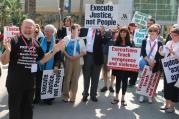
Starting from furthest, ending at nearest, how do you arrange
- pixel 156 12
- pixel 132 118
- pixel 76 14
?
pixel 76 14
pixel 156 12
pixel 132 118

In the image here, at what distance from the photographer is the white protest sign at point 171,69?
945 cm

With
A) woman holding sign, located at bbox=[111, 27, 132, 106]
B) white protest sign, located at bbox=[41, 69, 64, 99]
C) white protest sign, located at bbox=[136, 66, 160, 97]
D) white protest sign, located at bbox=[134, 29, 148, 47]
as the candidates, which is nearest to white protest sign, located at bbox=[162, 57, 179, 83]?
white protest sign, located at bbox=[136, 66, 160, 97]

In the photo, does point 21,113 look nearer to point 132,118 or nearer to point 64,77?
point 132,118

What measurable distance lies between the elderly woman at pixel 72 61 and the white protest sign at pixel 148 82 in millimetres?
1467

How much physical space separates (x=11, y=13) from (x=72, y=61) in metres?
26.1

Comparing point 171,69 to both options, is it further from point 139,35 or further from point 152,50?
point 139,35

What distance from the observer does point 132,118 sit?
909 cm

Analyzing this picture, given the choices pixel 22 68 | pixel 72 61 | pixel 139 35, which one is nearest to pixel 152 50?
pixel 72 61

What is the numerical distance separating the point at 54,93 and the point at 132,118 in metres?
1.96

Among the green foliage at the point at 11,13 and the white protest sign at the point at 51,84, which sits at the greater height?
the green foliage at the point at 11,13

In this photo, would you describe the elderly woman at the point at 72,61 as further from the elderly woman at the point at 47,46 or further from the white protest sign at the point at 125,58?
the white protest sign at the point at 125,58

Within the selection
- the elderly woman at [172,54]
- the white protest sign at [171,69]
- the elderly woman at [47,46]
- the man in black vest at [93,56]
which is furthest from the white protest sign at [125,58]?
the elderly woman at [47,46]

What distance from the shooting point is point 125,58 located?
10.5 meters

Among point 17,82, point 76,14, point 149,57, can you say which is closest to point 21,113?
point 17,82
